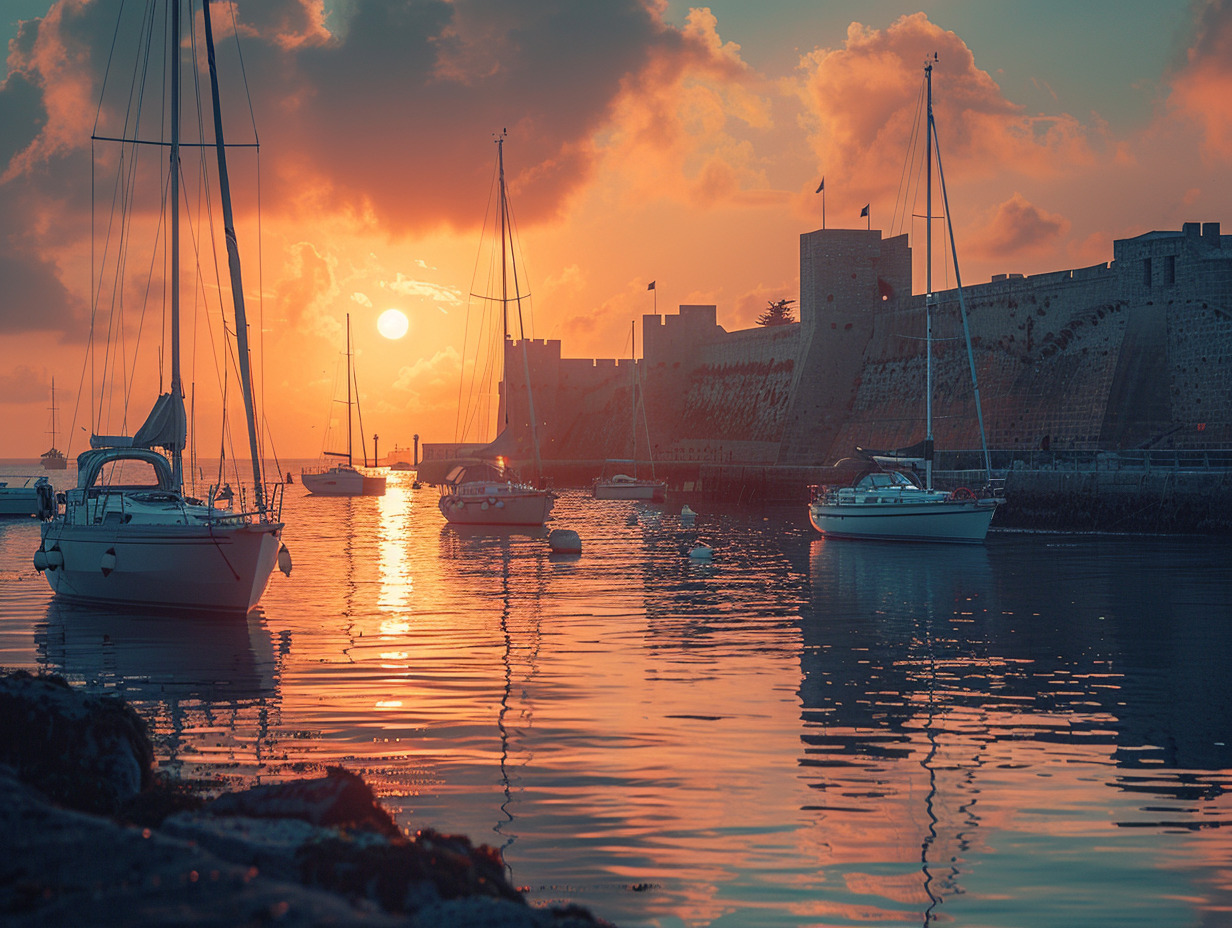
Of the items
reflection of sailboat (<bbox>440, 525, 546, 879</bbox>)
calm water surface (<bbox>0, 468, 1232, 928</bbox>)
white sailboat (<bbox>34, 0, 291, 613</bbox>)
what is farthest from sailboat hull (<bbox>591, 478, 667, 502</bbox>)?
white sailboat (<bbox>34, 0, 291, 613</bbox>)

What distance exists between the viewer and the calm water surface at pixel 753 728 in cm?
510

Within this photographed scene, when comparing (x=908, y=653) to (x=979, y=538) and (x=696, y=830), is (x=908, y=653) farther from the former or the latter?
(x=979, y=538)

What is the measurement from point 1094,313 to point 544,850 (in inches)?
1480

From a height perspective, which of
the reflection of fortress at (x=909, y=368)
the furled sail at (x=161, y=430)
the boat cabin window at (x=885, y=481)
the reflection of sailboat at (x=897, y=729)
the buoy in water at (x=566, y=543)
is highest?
the reflection of fortress at (x=909, y=368)

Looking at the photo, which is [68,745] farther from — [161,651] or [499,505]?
[499,505]

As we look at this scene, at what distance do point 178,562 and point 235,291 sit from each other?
354 cm

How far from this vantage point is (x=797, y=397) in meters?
52.6

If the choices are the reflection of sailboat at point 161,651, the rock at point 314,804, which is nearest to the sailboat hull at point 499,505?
the reflection of sailboat at point 161,651

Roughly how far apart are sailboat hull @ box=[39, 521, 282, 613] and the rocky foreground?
9.96 metres

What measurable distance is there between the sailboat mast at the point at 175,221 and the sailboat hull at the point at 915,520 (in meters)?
16.5

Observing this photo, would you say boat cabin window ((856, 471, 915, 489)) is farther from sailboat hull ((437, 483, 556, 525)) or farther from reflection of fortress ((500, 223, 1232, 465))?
reflection of fortress ((500, 223, 1232, 465))

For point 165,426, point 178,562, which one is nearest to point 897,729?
point 178,562

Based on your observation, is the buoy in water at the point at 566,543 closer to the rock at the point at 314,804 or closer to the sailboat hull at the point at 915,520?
the sailboat hull at the point at 915,520

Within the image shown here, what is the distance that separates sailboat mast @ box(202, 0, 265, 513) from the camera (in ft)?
46.1
